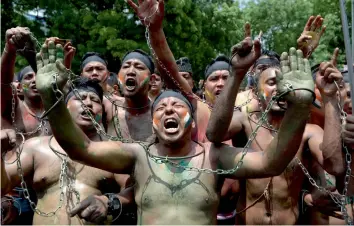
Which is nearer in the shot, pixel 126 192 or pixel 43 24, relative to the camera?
pixel 126 192

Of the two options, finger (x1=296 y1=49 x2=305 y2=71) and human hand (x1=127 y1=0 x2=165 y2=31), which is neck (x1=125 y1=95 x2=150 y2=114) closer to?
human hand (x1=127 y1=0 x2=165 y2=31)

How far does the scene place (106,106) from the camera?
5746 mm

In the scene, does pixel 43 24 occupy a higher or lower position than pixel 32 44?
higher

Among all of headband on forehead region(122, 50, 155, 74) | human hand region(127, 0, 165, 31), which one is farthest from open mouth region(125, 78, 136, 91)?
human hand region(127, 0, 165, 31)

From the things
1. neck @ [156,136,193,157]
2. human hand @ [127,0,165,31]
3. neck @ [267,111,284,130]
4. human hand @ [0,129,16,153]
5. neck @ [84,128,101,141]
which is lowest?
neck @ [156,136,193,157]

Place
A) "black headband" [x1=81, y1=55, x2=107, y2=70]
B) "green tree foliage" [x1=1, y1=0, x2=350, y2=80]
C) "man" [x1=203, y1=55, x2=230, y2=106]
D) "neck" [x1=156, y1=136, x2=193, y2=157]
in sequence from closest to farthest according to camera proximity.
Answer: "neck" [x1=156, y1=136, x2=193, y2=157] → "man" [x1=203, y1=55, x2=230, y2=106] → "black headband" [x1=81, y1=55, x2=107, y2=70] → "green tree foliage" [x1=1, y1=0, x2=350, y2=80]

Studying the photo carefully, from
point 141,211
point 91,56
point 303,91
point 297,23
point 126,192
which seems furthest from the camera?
point 297,23

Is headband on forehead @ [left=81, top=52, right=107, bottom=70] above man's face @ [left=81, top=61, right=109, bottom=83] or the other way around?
above

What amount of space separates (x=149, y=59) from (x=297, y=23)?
68.1ft

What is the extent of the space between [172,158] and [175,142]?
0.38 ft

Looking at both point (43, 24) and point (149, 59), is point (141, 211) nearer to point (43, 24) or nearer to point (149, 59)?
point (149, 59)

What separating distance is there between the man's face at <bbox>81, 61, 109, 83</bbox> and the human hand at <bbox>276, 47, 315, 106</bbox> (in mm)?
3044

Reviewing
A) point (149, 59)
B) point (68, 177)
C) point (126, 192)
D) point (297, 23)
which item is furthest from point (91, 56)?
point (297, 23)

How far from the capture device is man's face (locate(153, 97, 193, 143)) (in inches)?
162
